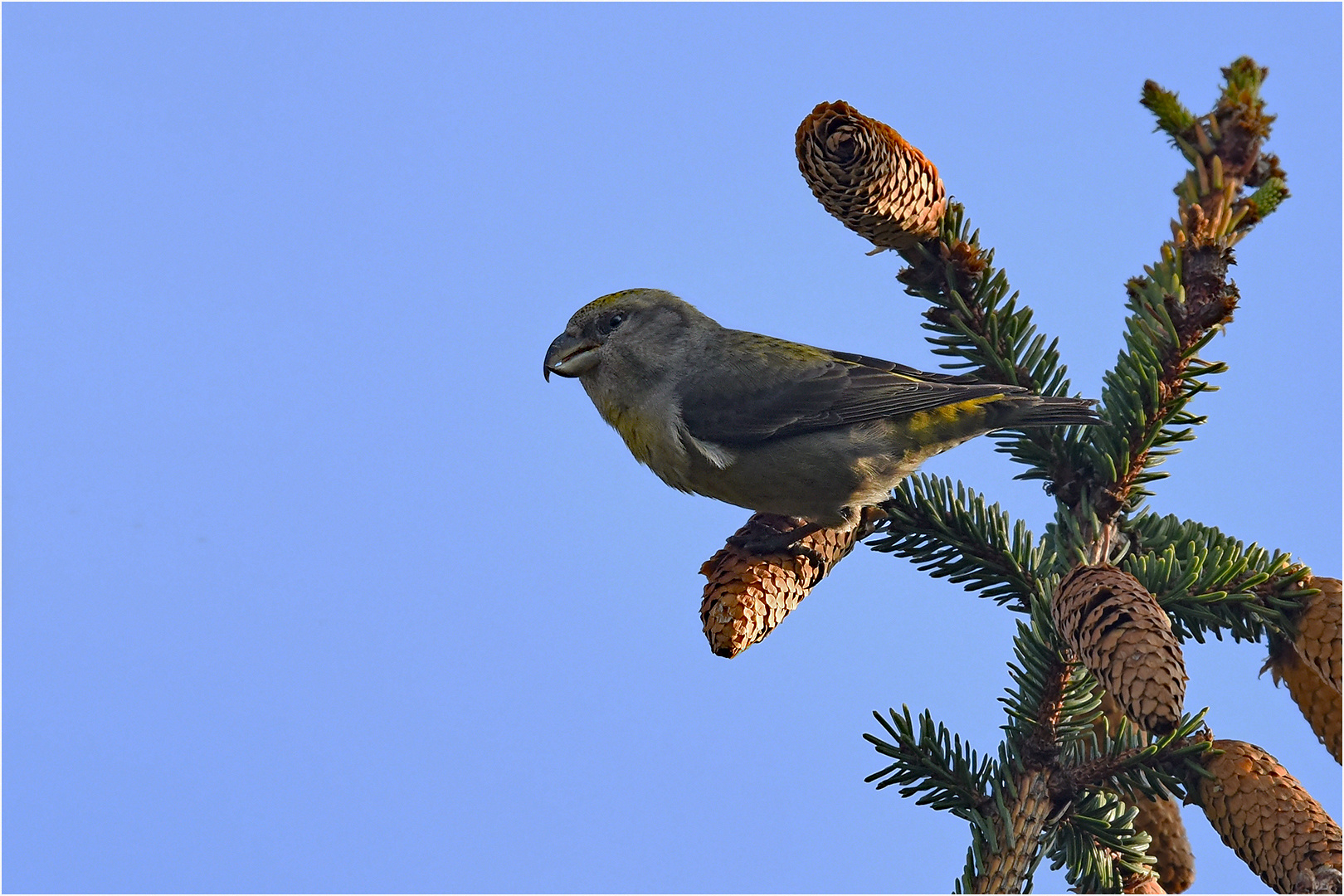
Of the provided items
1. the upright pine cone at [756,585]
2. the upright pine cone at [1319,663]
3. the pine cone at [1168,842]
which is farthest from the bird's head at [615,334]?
the upright pine cone at [1319,663]

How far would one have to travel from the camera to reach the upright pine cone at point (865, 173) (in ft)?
11.6

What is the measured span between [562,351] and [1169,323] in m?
2.87

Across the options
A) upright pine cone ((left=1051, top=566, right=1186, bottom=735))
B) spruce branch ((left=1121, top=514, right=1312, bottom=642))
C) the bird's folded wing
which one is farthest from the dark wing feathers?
upright pine cone ((left=1051, top=566, right=1186, bottom=735))

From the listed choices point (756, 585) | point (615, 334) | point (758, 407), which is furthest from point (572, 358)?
point (756, 585)

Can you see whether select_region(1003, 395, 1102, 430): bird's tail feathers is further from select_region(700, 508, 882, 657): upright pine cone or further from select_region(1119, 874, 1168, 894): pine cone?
select_region(1119, 874, 1168, 894): pine cone

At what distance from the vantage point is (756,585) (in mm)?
3578

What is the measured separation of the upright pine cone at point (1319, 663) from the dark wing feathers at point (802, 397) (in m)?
1.75

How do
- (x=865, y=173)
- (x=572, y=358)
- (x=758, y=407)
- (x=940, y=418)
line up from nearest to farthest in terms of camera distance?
1. (x=865, y=173)
2. (x=940, y=418)
3. (x=758, y=407)
4. (x=572, y=358)

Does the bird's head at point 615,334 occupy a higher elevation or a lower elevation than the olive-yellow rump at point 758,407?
higher

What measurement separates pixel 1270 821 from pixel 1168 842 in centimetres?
72

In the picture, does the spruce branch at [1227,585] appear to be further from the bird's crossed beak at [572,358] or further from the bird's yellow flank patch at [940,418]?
the bird's crossed beak at [572,358]

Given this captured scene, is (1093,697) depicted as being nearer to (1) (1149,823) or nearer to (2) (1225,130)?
(1) (1149,823)

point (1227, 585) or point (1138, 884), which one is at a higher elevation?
point (1227, 585)

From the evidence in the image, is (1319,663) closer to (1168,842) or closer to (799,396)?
(1168,842)
